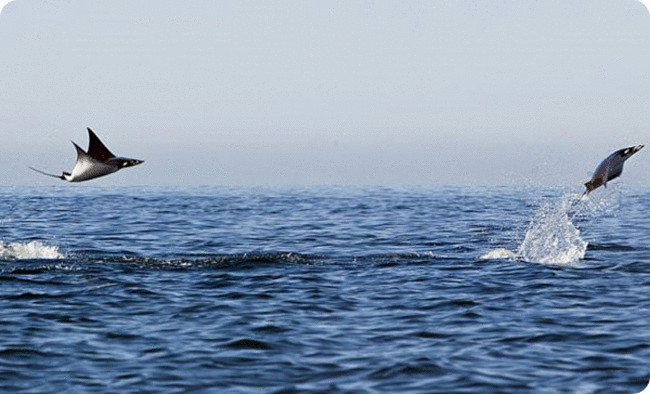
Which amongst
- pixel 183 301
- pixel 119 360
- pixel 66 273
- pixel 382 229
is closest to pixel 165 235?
pixel 382 229

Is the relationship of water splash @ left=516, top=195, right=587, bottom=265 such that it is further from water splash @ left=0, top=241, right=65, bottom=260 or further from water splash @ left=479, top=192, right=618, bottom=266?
water splash @ left=0, top=241, right=65, bottom=260

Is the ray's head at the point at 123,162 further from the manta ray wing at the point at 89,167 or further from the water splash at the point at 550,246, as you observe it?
the water splash at the point at 550,246

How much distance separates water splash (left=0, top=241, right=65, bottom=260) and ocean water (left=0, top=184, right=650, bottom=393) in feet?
0.26

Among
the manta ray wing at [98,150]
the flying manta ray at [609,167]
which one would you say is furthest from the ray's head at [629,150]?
the manta ray wing at [98,150]

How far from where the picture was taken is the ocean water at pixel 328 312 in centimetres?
1063

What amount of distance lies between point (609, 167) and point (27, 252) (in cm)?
1224

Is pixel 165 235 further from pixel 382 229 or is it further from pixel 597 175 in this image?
pixel 597 175

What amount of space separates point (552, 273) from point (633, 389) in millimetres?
7946

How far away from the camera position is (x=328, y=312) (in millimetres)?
14219

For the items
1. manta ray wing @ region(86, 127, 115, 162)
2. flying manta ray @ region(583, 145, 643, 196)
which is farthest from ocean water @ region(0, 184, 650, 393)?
manta ray wing @ region(86, 127, 115, 162)

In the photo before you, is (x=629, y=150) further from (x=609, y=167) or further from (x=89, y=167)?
(x=89, y=167)

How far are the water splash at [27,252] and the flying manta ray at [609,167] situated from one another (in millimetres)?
11148

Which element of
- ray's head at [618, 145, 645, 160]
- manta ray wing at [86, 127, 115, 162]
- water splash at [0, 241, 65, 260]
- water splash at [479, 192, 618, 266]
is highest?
manta ray wing at [86, 127, 115, 162]

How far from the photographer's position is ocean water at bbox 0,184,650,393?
10633mm
